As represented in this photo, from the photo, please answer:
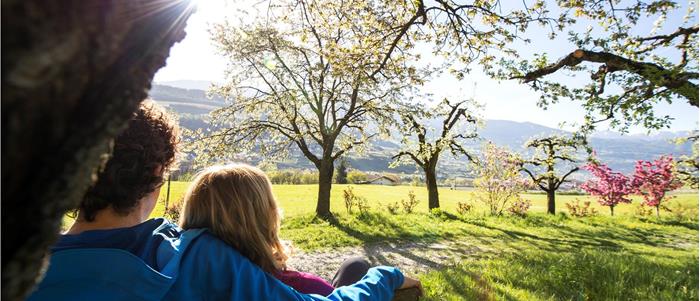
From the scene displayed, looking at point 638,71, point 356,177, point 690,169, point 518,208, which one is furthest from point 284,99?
point 356,177

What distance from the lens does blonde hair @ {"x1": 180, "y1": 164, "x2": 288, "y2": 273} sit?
1.99m

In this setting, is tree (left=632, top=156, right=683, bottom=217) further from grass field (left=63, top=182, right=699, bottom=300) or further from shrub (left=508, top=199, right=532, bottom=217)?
shrub (left=508, top=199, right=532, bottom=217)

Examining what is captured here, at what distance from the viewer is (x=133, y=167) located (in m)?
1.77

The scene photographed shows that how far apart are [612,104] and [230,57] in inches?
529

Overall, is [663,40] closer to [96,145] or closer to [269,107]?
[96,145]

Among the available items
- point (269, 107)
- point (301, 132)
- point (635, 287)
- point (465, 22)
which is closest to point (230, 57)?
point (269, 107)

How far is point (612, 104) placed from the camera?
868cm

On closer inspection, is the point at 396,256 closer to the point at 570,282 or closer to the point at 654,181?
the point at 570,282

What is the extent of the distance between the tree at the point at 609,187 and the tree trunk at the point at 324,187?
72.6 ft

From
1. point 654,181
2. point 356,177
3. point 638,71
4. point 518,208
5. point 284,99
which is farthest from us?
point 356,177

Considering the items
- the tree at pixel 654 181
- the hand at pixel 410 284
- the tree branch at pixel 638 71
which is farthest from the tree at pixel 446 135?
the hand at pixel 410 284

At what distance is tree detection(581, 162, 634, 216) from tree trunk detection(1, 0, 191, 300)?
3355 centimetres

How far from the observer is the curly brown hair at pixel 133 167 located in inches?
67.9

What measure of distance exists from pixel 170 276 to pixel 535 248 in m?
14.7
